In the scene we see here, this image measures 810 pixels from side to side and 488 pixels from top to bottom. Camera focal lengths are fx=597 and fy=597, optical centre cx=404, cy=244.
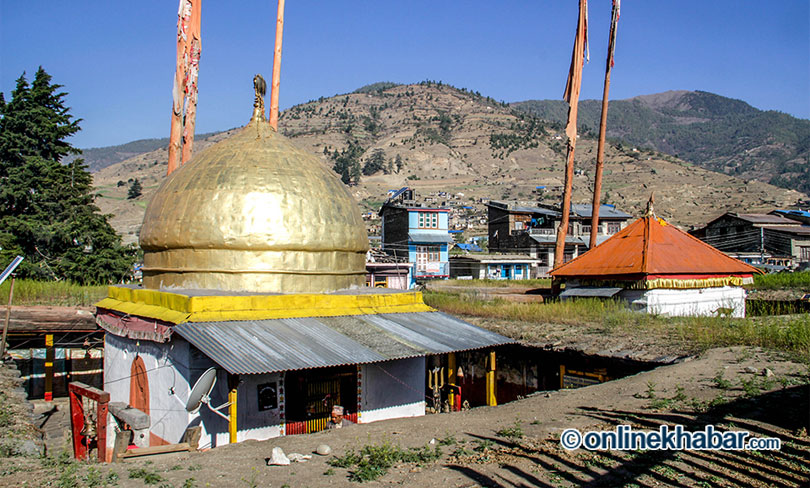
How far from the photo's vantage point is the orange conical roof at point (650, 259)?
20.8 m

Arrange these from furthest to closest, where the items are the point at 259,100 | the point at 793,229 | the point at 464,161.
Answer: the point at 464,161
the point at 793,229
the point at 259,100

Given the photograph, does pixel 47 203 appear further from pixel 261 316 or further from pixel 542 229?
pixel 542 229

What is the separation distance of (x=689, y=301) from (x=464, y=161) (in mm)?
95321

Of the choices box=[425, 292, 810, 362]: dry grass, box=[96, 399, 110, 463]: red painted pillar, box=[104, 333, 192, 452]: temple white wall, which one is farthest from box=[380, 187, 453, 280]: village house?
box=[96, 399, 110, 463]: red painted pillar

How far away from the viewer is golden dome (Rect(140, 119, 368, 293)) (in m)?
13.9

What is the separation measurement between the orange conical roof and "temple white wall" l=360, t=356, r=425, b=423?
32.1ft

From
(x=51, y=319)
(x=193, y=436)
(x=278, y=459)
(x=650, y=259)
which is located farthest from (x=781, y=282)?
(x=51, y=319)

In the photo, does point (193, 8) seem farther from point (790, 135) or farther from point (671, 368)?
point (790, 135)

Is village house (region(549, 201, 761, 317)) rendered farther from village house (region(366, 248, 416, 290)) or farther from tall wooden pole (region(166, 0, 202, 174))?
village house (region(366, 248, 416, 290))

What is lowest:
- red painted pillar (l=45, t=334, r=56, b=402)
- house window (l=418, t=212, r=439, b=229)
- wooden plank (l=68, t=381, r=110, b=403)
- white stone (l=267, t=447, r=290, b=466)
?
red painted pillar (l=45, t=334, r=56, b=402)

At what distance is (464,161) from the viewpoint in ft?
377

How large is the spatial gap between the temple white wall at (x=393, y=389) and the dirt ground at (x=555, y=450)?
151 centimetres

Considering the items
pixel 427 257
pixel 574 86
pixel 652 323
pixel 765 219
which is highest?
pixel 574 86

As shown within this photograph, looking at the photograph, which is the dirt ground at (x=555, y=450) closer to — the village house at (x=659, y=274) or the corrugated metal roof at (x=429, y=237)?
the village house at (x=659, y=274)
